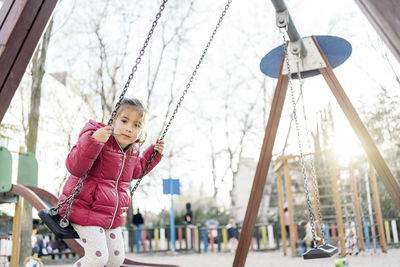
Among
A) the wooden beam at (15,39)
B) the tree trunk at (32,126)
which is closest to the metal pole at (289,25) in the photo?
the wooden beam at (15,39)

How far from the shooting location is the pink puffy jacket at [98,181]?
6.34ft

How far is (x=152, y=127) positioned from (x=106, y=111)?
302 centimetres

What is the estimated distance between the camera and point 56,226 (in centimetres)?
194

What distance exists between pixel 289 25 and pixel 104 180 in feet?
7.26

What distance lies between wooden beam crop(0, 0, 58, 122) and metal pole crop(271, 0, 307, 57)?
2.13 m

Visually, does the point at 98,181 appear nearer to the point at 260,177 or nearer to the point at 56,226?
the point at 56,226

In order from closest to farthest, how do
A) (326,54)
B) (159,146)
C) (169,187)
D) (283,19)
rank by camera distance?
(159,146), (283,19), (326,54), (169,187)

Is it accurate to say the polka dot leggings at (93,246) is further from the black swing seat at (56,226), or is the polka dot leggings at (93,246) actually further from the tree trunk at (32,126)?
the tree trunk at (32,126)

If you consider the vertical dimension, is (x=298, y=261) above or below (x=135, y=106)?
below

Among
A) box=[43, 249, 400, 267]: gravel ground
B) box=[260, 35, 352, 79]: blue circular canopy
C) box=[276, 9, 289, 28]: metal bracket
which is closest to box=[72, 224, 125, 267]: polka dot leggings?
box=[276, 9, 289, 28]: metal bracket

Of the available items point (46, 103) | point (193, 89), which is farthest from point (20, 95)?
point (193, 89)

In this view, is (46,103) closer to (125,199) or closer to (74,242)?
(74,242)

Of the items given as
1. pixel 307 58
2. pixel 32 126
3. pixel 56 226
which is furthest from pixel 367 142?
pixel 32 126

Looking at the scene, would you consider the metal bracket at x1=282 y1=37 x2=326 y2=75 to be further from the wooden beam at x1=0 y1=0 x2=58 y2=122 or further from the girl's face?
the wooden beam at x1=0 y1=0 x2=58 y2=122
